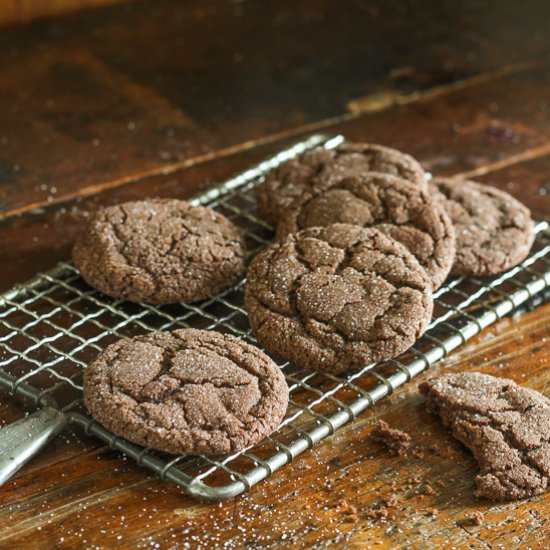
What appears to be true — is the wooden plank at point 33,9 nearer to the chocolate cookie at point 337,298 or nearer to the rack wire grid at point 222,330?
the rack wire grid at point 222,330

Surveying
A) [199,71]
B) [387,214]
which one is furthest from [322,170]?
[199,71]

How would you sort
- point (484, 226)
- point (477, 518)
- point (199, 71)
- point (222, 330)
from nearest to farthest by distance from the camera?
point (477, 518) < point (222, 330) < point (484, 226) < point (199, 71)

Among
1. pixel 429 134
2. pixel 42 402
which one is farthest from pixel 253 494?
pixel 429 134

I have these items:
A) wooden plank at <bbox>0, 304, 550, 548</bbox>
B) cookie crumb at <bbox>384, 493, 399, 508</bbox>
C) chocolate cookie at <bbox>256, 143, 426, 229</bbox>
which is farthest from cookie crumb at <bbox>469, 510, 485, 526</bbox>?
chocolate cookie at <bbox>256, 143, 426, 229</bbox>

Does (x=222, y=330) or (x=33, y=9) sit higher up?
(x=33, y=9)

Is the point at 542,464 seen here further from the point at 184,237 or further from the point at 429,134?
the point at 429,134

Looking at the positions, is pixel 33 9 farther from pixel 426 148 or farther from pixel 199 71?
pixel 426 148

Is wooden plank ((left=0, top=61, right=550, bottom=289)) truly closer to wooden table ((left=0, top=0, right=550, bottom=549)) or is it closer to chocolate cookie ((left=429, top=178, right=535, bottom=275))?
wooden table ((left=0, top=0, right=550, bottom=549))
